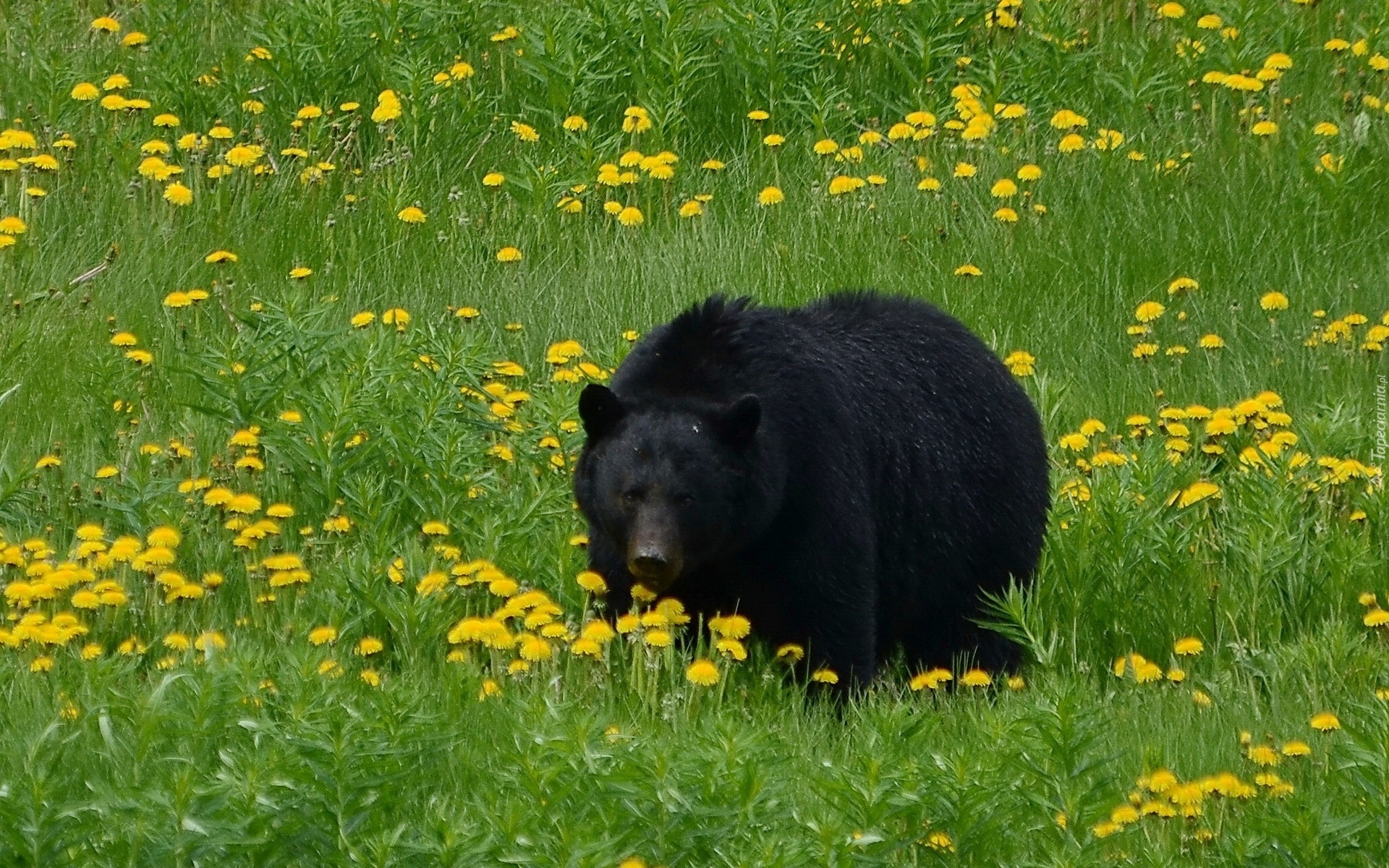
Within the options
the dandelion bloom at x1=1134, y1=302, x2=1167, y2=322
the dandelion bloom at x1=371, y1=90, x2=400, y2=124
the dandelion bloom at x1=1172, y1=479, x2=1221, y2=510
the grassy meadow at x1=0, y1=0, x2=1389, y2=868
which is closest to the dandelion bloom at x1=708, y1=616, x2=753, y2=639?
the grassy meadow at x1=0, y1=0, x2=1389, y2=868

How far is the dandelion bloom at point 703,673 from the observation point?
5.18 metres

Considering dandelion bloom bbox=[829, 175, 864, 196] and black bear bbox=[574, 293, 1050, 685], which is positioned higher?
dandelion bloom bbox=[829, 175, 864, 196]

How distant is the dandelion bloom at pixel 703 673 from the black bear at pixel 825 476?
0.49m

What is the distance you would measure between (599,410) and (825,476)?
2.25 feet

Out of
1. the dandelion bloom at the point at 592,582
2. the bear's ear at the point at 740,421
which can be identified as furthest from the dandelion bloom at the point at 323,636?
the bear's ear at the point at 740,421

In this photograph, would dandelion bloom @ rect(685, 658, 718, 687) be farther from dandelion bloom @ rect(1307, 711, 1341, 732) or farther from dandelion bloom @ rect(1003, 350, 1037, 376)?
dandelion bloom @ rect(1003, 350, 1037, 376)

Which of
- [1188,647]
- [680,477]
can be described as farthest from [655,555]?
[1188,647]

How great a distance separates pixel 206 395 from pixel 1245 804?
4.20 meters

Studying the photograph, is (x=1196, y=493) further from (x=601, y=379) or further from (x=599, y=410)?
(x=601, y=379)

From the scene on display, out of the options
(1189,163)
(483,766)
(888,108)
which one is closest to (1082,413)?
(1189,163)

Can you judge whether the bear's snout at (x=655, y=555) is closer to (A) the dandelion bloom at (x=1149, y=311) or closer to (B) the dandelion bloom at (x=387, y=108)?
(A) the dandelion bloom at (x=1149, y=311)

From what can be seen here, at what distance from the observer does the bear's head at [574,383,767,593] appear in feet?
19.0

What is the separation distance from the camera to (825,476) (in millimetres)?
6035

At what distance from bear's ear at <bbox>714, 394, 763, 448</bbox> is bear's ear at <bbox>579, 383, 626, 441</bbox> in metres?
0.30
